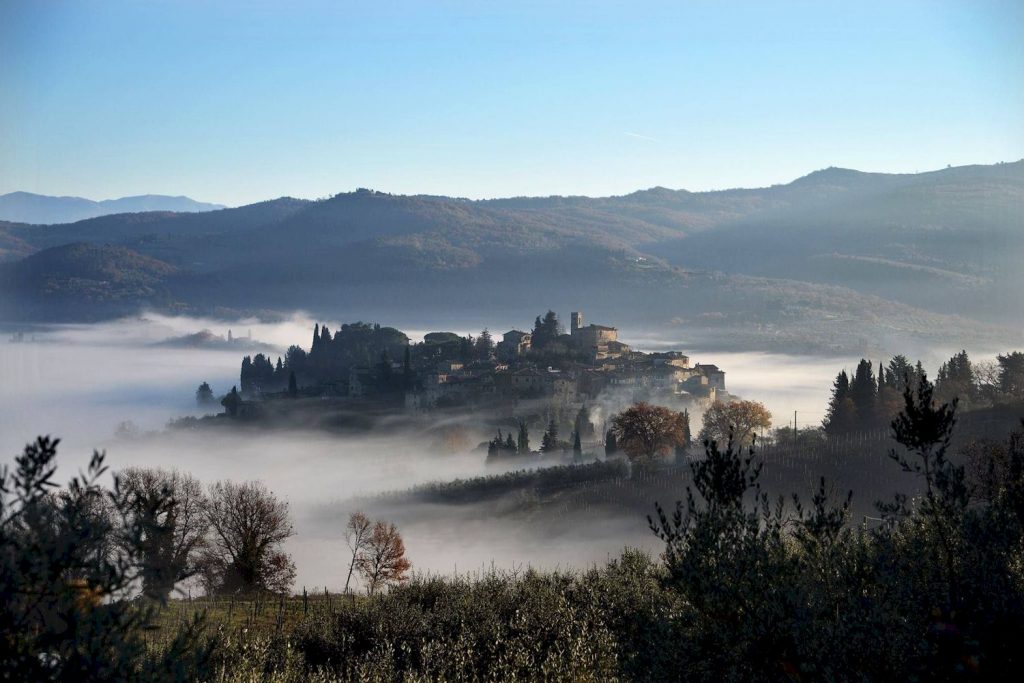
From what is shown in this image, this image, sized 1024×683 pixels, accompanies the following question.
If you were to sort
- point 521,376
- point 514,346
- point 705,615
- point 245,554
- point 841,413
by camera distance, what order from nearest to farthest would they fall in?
point 705,615
point 245,554
point 841,413
point 521,376
point 514,346

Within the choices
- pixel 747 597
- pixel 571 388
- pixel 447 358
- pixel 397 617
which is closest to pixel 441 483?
pixel 571 388

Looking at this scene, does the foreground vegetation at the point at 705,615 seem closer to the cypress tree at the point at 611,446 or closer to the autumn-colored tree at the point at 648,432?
the autumn-colored tree at the point at 648,432

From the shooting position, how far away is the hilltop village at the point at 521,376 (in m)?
158

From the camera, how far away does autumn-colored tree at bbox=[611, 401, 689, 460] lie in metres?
102

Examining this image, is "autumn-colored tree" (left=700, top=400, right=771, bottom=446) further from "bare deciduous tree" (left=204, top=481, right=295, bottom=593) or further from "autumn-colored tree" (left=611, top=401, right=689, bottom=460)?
"bare deciduous tree" (left=204, top=481, right=295, bottom=593)

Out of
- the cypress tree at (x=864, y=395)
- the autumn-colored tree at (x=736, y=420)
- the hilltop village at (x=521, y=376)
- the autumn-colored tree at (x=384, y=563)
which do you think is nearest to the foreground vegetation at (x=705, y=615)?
the autumn-colored tree at (x=384, y=563)

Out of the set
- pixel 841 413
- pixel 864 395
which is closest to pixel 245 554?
pixel 841 413

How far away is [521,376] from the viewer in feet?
534

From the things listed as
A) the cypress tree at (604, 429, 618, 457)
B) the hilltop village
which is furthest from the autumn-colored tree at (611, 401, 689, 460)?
the hilltop village

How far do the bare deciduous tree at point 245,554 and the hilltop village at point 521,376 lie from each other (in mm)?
99640

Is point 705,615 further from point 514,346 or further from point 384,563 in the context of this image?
point 514,346

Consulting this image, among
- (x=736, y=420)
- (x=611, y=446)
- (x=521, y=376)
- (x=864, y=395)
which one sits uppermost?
(x=864, y=395)

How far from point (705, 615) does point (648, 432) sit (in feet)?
285

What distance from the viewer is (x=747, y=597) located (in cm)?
1711
